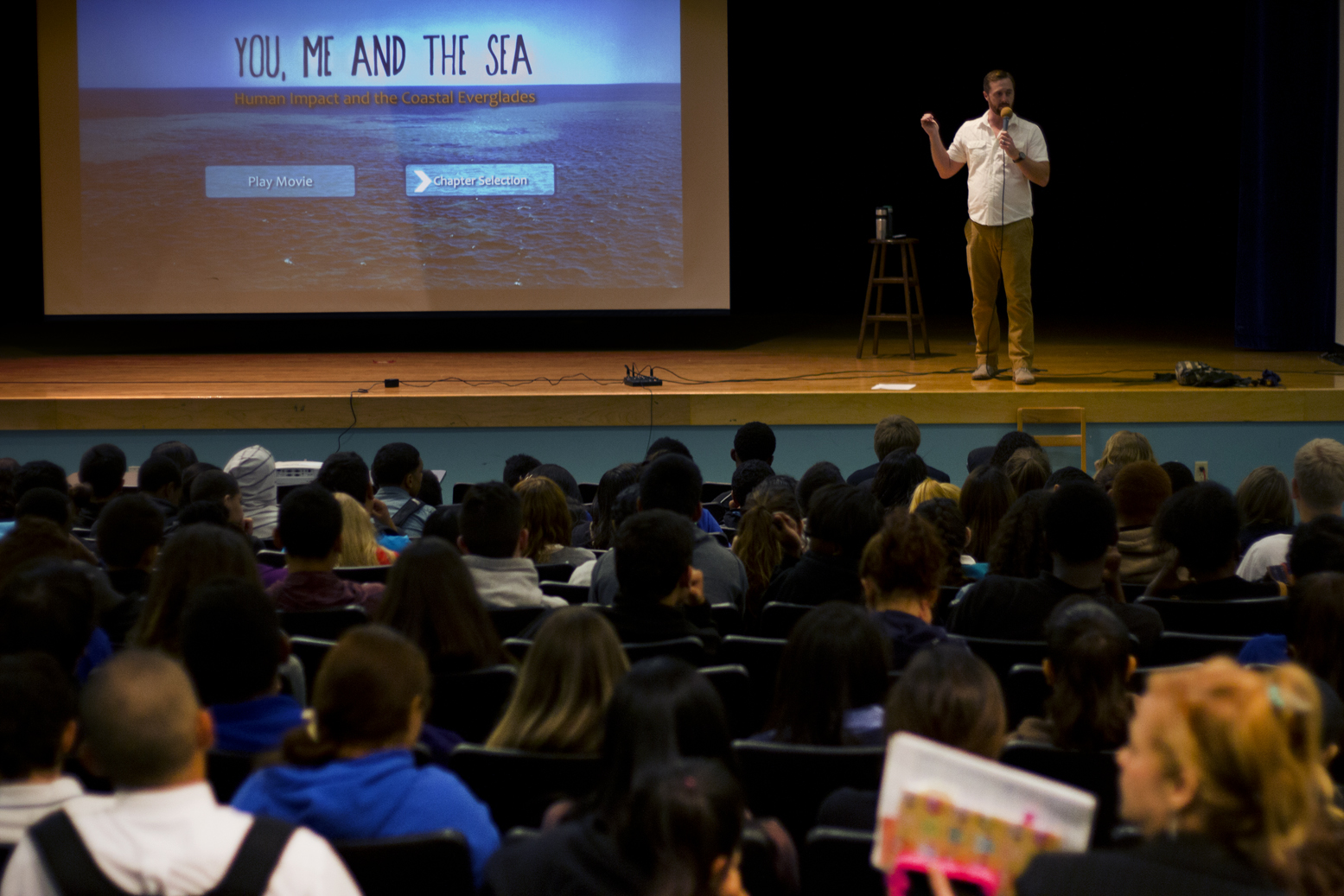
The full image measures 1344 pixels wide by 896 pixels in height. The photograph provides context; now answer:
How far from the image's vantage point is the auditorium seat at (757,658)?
2.66 meters

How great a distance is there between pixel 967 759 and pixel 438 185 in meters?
7.27

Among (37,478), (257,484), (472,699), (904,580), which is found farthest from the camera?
(257,484)

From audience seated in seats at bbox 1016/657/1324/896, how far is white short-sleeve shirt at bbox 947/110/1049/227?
5521 mm

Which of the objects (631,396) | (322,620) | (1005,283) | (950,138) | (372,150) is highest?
(950,138)

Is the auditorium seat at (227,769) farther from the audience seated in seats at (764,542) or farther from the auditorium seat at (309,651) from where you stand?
the audience seated in seats at (764,542)

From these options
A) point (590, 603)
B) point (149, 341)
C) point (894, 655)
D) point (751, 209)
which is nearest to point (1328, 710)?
point (894, 655)

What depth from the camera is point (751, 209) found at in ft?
38.4

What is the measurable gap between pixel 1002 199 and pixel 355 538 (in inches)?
163

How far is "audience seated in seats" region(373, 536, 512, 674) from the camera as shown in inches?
96.8

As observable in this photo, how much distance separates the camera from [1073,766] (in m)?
2.02

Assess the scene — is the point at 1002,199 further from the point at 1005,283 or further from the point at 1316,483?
the point at 1316,483

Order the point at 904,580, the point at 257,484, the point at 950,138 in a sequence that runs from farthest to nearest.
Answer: the point at 950,138, the point at 257,484, the point at 904,580

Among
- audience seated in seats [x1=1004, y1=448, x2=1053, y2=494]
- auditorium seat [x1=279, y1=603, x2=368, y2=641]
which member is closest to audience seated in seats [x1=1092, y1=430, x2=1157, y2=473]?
audience seated in seats [x1=1004, y1=448, x2=1053, y2=494]

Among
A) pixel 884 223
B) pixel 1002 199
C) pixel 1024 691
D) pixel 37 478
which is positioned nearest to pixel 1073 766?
pixel 1024 691
